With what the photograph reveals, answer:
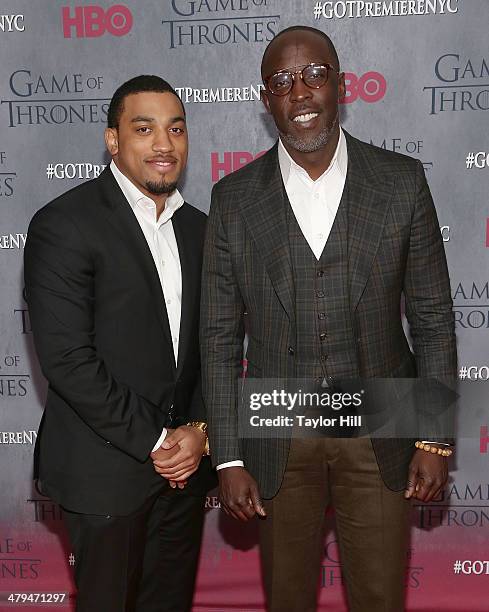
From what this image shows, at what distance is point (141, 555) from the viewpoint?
8.05ft

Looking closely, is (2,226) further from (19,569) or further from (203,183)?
(19,569)

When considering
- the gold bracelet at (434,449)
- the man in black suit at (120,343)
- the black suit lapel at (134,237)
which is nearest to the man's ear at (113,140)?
the man in black suit at (120,343)

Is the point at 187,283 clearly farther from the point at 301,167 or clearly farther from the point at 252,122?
the point at 252,122

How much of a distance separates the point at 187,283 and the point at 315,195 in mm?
534

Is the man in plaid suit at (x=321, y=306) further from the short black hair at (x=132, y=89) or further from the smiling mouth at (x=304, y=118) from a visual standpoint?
the short black hair at (x=132, y=89)

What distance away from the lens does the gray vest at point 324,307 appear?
2150mm

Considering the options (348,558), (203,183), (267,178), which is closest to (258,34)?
(203,183)

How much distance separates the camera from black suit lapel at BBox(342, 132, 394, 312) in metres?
2.14

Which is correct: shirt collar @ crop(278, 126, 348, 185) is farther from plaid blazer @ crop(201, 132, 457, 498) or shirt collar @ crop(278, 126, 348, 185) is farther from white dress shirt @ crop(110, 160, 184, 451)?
white dress shirt @ crop(110, 160, 184, 451)

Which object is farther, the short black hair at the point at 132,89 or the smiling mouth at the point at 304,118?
the short black hair at the point at 132,89

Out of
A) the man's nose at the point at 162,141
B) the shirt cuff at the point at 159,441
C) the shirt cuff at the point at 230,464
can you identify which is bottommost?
the shirt cuff at the point at 230,464

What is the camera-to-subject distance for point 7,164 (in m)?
3.37

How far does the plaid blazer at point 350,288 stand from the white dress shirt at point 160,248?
14 cm

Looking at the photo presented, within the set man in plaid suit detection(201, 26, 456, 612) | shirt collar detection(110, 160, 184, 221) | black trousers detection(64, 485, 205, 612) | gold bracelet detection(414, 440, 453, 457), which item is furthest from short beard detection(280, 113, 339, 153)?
black trousers detection(64, 485, 205, 612)
